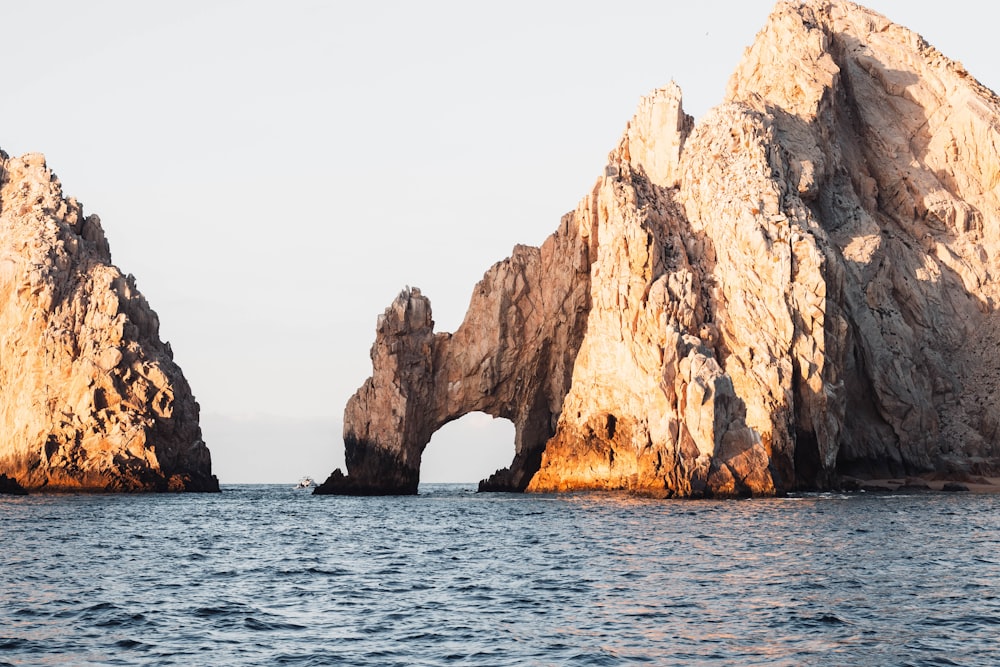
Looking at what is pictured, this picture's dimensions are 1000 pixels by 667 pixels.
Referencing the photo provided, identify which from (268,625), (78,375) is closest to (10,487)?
(78,375)

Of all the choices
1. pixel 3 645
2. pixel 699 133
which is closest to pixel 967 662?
pixel 3 645

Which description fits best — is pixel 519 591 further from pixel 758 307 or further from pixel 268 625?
pixel 758 307

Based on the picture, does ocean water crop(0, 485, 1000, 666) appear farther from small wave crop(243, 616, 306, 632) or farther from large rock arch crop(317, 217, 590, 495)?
large rock arch crop(317, 217, 590, 495)

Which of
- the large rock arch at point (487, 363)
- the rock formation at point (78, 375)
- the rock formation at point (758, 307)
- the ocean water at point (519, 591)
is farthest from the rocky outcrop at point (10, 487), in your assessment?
the ocean water at point (519, 591)

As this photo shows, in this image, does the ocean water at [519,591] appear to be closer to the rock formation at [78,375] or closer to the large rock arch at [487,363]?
the rock formation at [78,375]

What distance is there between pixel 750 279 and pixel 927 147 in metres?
31.4

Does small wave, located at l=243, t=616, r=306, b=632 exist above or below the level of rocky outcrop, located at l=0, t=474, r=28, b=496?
below

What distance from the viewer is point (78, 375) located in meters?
87.4

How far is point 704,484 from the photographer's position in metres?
66.9

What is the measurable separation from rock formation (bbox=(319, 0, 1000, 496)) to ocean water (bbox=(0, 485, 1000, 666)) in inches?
763

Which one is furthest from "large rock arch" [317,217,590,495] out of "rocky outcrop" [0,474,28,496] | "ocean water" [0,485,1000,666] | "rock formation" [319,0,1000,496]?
Answer: "ocean water" [0,485,1000,666]

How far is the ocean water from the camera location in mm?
21609

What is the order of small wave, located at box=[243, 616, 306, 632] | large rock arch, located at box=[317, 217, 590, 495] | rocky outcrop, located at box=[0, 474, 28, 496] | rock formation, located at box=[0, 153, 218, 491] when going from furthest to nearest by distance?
large rock arch, located at box=[317, 217, 590, 495] → rock formation, located at box=[0, 153, 218, 491] → rocky outcrop, located at box=[0, 474, 28, 496] → small wave, located at box=[243, 616, 306, 632]

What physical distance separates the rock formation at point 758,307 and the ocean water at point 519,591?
19375mm
